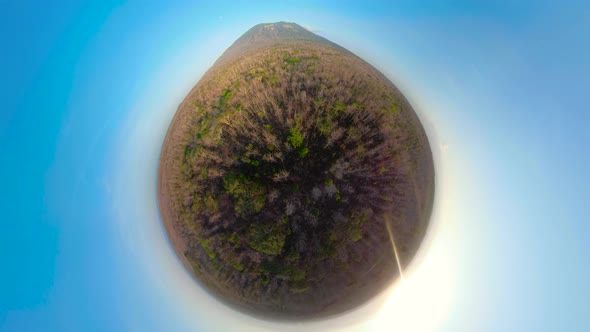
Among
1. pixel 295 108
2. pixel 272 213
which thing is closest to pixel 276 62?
pixel 295 108

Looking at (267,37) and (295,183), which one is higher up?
(267,37)

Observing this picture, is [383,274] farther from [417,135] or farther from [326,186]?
[417,135]

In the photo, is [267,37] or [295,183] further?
[267,37]

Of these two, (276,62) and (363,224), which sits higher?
(276,62)

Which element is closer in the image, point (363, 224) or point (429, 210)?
point (363, 224)
